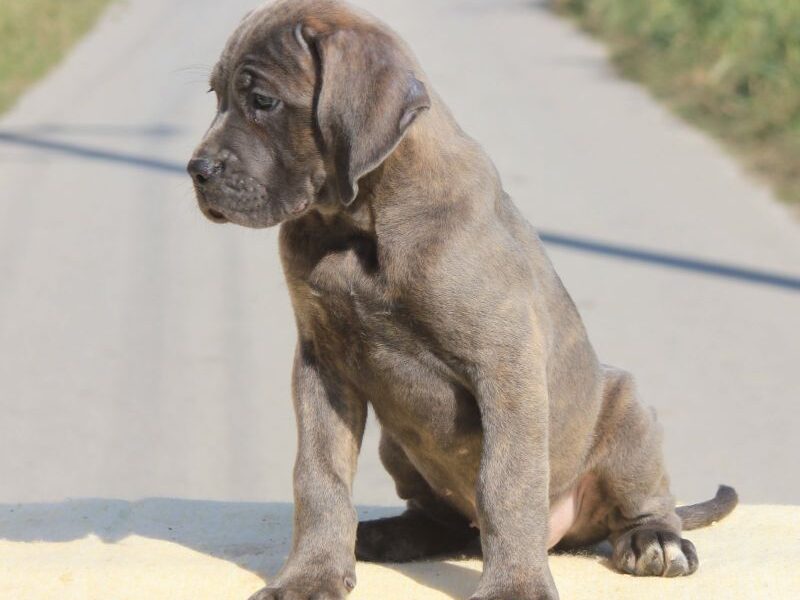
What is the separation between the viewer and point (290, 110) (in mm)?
4473

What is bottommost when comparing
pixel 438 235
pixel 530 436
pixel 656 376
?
pixel 656 376

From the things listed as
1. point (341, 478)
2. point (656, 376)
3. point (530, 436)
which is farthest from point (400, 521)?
point (656, 376)

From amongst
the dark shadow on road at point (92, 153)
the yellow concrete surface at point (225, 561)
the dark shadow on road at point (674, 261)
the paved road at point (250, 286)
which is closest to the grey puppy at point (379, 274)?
the yellow concrete surface at point (225, 561)

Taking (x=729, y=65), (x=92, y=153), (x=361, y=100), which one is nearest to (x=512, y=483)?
(x=361, y=100)

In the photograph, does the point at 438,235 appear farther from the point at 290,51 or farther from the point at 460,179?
the point at 290,51

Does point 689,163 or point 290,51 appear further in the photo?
point 689,163

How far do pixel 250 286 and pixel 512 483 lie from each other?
5666 mm

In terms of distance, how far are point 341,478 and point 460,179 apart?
95cm

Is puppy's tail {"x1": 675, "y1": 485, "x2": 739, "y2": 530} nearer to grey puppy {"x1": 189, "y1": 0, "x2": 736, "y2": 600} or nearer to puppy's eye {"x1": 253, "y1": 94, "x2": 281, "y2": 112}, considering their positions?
grey puppy {"x1": 189, "y1": 0, "x2": 736, "y2": 600}

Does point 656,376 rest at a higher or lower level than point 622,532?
lower

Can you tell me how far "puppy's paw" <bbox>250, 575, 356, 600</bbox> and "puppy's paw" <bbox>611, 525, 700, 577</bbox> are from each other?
3.14 ft

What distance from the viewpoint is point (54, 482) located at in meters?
7.05

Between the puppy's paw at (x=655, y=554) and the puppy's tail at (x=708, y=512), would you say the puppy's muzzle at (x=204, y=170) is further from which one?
the puppy's tail at (x=708, y=512)

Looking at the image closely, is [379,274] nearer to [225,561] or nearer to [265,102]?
[265,102]
